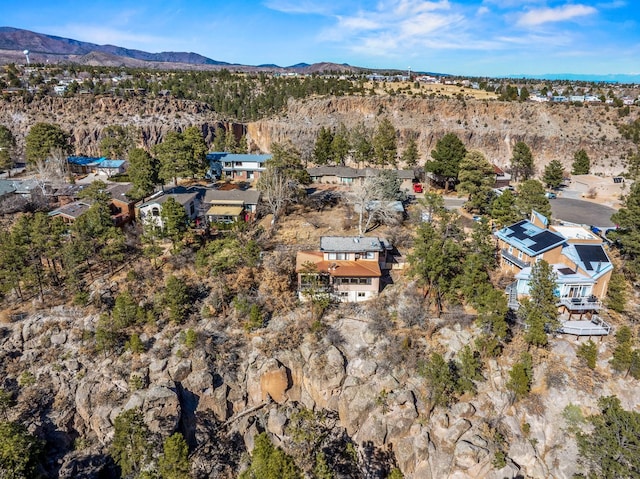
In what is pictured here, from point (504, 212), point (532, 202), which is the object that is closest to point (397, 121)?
point (532, 202)

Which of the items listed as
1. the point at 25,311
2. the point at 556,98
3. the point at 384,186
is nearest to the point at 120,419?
the point at 25,311

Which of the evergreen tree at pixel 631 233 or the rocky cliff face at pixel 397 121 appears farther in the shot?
the rocky cliff face at pixel 397 121

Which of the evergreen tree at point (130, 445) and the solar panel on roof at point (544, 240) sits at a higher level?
the solar panel on roof at point (544, 240)

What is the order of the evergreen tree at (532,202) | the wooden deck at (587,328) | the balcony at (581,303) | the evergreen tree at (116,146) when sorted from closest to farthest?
the wooden deck at (587,328), the balcony at (581,303), the evergreen tree at (532,202), the evergreen tree at (116,146)

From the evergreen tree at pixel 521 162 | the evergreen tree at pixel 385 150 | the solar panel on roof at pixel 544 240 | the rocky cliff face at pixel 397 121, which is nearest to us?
the solar panel on roof at pixel 544 240

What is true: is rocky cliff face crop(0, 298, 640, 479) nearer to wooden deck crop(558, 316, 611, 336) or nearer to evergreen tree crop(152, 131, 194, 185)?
wooden deck crop(558, 316, 611, 336)

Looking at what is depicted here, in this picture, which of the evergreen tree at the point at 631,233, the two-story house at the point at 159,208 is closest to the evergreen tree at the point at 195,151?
the two-story house at the point at 159,208

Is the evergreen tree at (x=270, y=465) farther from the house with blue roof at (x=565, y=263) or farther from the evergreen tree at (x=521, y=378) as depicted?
the house with blue roof at (x=565, y=263)
